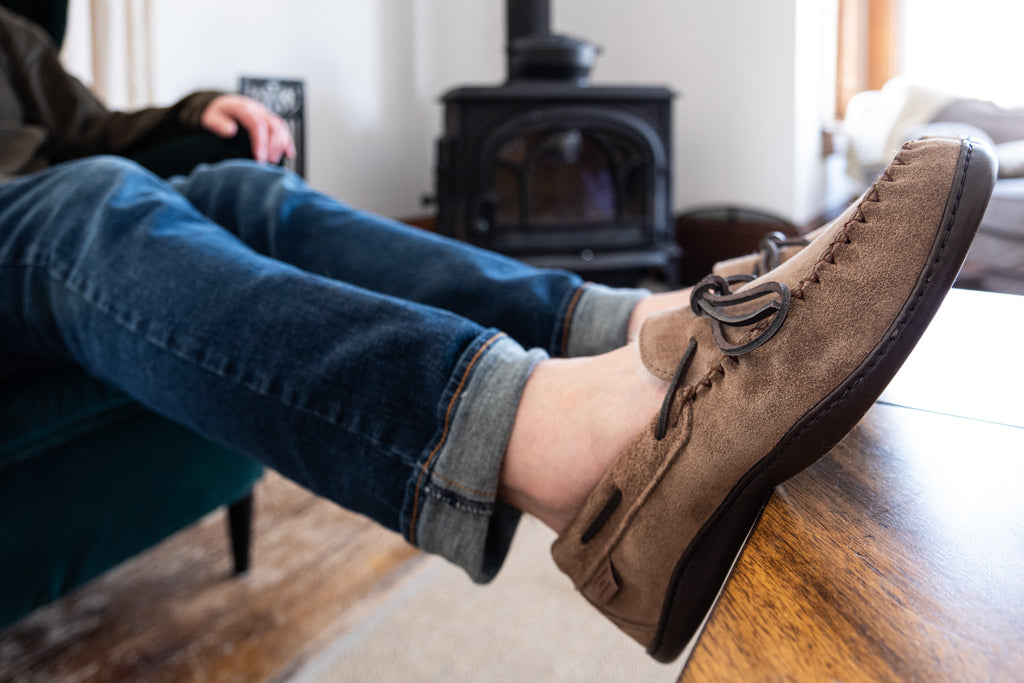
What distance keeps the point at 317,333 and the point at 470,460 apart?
0.40 feet

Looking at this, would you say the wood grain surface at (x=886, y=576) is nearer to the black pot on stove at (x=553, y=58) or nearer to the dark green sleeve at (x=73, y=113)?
the dark green sleeve at (x=73, y=113)

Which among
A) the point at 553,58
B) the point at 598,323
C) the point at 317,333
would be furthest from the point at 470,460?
the point at 553,58

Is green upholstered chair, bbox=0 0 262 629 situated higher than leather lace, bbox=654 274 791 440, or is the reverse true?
leather lace, bbox=654 274 791 440

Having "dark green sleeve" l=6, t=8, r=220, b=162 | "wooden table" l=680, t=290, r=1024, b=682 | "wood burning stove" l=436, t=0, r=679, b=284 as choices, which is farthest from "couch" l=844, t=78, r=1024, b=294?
"dark green sleeve" l=6, t=8, r=220, b=162

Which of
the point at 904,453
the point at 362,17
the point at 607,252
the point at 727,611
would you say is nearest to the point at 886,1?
the point at 607,252

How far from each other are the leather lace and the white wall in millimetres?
1824

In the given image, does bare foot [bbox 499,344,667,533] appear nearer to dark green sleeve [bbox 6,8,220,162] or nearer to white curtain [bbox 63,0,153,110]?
dark green sleeve [bbox 6,8,220,162]

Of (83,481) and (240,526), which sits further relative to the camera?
(240,526)

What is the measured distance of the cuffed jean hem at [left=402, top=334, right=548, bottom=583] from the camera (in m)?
0.41

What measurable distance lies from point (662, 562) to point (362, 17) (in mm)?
2407

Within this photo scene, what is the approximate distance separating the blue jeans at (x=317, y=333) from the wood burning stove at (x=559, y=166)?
1329 millimetres

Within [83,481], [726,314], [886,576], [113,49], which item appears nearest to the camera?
[886,576]

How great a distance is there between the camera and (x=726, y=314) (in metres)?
0.37

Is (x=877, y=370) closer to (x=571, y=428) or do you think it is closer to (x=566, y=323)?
(x=571, y=428)
